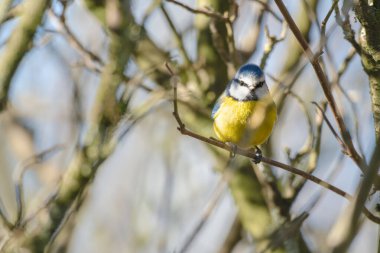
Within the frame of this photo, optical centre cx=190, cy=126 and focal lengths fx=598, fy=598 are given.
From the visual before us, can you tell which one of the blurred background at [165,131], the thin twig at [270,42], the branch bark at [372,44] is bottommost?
the blurred background at [165,131]

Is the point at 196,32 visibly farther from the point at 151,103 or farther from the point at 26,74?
the point at 26,74

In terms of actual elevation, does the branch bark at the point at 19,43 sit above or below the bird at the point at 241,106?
above

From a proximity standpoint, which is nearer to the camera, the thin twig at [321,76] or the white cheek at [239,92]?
the thin twig at [321,76]

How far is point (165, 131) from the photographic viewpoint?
392 cm

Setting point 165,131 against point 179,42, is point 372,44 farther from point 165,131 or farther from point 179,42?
point 165,131

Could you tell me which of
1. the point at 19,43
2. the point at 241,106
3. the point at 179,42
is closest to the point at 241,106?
the point at 241,106

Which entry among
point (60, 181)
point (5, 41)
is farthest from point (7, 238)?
point (5, 41)

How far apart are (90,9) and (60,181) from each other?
2.81 ft

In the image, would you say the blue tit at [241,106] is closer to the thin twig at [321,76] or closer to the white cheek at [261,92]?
the white cheek at [261,92]

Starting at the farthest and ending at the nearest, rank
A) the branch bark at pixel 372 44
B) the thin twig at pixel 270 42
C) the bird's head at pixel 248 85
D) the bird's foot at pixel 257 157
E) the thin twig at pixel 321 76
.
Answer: the bird's head at pixel 248 85 < the thin twig at pixel 270 42 < the bird's foot at pixel 257 157 < the branch bark at pixel 372 44 < the thin twig at pixel 321 76

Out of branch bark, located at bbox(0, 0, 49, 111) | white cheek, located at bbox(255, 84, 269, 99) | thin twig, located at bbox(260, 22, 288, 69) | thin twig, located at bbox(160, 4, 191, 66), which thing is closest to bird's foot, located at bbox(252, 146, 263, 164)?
white cheek, located at bbox(255, 84, 269, 99)

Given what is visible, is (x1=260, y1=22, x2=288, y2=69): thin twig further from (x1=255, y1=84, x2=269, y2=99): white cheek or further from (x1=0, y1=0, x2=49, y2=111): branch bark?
(x1=0, y1=0, x2=49, y2=111): branch bark

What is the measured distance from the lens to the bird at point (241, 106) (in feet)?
7.86

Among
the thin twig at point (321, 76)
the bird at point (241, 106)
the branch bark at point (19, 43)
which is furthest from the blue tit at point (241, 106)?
the branch bark at point (19, 43)
